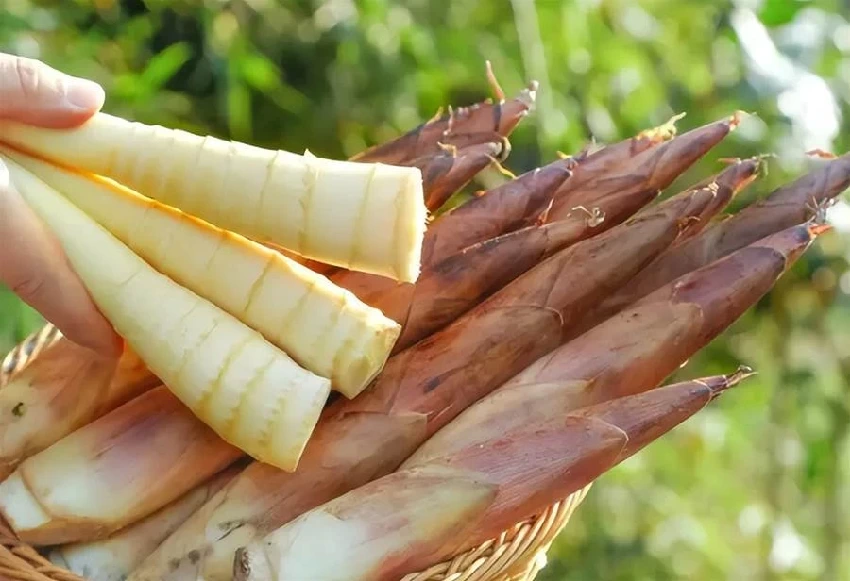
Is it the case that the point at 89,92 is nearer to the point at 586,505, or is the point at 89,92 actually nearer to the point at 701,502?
the point at 586,505

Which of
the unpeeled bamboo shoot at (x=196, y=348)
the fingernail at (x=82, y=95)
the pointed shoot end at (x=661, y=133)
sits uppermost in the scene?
the fingernail at (x=82, y=95)

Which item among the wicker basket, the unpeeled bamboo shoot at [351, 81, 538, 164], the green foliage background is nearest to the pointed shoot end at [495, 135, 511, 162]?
the unpeeled bamboo shoot at [351, 81, 538, 164]

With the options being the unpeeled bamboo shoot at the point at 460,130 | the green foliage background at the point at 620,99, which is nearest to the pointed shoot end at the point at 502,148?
the unpeeled bamboo shoot at the point at 460,130

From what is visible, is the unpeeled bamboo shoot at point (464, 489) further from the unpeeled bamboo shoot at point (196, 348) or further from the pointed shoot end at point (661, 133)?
the pointed shoot end at point (661, 133)

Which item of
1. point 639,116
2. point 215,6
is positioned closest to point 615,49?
point 639,116

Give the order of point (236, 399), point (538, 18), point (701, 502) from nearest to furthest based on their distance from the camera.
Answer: point (236, 399) → point (538, 18) → point (701, 502)

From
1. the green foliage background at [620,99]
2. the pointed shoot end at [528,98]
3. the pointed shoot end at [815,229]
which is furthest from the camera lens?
the green foliage background at [620,99]

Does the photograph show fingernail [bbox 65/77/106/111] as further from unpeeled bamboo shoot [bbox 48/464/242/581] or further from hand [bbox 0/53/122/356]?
unpeeled bamboo shoot [bbox 48/464/242/581]
